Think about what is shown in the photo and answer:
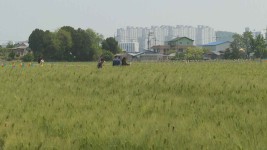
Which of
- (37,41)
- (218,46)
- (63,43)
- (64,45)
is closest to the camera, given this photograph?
(37,41)

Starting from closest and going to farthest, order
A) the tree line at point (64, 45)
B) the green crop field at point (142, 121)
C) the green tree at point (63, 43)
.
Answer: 1. the green crop field at point (142, 121)
2. the tree line at point (64, 45)
3. the green tree at point (63, 43)

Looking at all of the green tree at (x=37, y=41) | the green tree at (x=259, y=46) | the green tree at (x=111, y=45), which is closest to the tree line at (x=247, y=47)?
the green tree at (x=259, y=46)

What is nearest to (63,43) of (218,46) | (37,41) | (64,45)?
(64,45)

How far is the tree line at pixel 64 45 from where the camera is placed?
79062 mm

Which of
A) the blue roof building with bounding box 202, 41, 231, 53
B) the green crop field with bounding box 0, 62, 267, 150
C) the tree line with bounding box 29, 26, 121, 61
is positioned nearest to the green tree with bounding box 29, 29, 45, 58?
the tree line with bounding box 29, 26, 121, 61

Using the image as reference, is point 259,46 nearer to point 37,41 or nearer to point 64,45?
point 64,45

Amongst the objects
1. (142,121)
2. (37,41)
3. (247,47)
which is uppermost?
(37,41)

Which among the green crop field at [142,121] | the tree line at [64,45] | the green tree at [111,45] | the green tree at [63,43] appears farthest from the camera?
the green tree at [111,45]

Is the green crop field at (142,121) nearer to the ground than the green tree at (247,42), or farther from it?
nearer to the ground

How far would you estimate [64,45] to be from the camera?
266ft

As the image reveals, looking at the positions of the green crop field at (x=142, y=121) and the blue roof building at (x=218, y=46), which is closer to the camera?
the green crop field at (x=142, y=121)

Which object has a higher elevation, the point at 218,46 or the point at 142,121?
the point at 218,46

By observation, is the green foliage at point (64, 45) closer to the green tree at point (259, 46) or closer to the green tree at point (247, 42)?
the green tree at point (259, 46)

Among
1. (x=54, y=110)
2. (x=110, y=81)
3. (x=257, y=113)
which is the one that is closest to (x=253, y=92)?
(x=257, y=113)
